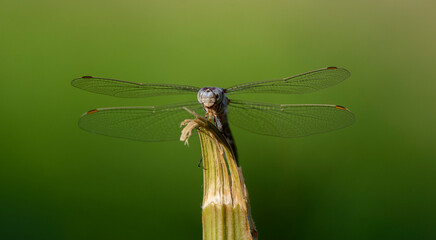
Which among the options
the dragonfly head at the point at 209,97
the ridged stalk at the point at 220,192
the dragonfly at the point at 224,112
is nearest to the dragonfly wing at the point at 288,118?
the dragonfly at the point at 224,112

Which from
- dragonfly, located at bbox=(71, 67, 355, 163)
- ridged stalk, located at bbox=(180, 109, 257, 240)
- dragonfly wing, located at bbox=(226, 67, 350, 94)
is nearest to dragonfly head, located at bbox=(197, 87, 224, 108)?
dragonfly, located at bbox=(71, 67, 355, 163)

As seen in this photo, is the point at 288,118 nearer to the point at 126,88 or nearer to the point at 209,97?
the point at 209,97

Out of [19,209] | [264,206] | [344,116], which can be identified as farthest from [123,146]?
[344,116]

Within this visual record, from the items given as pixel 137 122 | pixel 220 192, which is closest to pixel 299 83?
pixel 137 122

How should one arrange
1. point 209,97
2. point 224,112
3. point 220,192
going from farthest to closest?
point 224,112
point 209,97
point 220,192

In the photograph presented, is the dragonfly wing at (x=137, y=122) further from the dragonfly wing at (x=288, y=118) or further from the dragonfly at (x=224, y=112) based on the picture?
the dragonfly wing at (x=288, y=118)
